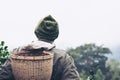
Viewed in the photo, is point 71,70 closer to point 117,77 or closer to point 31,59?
point 31,59

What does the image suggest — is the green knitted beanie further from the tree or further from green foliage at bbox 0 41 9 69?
the tree

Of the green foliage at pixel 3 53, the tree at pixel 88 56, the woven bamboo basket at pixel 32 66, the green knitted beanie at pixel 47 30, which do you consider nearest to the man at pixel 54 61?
the green knitted beanie at pixel 47 30

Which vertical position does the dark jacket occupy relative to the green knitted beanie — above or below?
below

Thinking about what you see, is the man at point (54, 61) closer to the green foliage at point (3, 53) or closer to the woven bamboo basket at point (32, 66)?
the woven bamboo basket at point (32, 66)

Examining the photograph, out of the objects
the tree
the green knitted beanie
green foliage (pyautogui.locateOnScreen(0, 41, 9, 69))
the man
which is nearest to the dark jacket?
Answer: the man

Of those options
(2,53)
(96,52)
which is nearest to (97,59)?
(96,52)

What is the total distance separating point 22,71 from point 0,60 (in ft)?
13.5

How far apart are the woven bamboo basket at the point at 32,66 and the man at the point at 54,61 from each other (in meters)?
0.27

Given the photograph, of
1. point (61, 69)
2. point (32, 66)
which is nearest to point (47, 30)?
point (61, 69)

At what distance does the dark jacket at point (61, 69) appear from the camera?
320 inches

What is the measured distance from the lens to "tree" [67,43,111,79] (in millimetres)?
83188

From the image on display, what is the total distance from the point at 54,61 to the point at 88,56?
7908 centimetres

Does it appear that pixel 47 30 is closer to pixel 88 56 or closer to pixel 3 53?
pixel 3 53

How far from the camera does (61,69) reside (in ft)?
26.9
